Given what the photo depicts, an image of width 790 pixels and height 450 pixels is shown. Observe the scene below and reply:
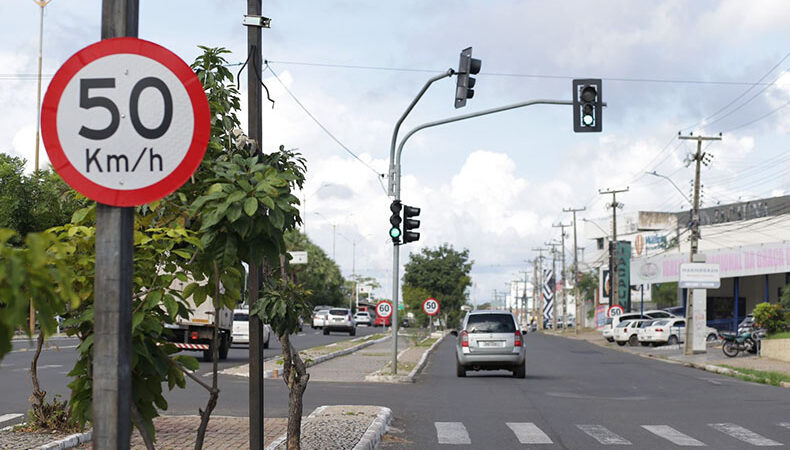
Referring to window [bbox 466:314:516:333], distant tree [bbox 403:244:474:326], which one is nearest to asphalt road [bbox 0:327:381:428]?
window [bbox 466:314:516:333]

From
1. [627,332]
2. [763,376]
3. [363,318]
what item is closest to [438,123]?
[763,376]

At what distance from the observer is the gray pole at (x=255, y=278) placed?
8688 mm

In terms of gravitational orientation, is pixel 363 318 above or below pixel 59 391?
below

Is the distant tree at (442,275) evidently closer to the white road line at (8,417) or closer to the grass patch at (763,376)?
the grass patch at (763,376)

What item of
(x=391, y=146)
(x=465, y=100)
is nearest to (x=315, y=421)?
(x=465, y=100)

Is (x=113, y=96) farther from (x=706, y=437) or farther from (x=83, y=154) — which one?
(x=706, y=437)

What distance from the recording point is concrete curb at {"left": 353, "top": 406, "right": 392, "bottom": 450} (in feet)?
39.5

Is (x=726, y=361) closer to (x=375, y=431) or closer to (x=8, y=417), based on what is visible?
(x=375, y=431)

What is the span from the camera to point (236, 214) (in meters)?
6.17

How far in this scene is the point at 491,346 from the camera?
27984mm

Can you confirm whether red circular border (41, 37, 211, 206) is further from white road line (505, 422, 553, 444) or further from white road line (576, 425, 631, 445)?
white road line (576, 425, 631, 445)

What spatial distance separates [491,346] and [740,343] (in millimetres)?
17985

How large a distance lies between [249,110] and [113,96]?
5466 mm

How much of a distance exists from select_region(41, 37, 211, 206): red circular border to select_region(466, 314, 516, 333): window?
24.2 meters
